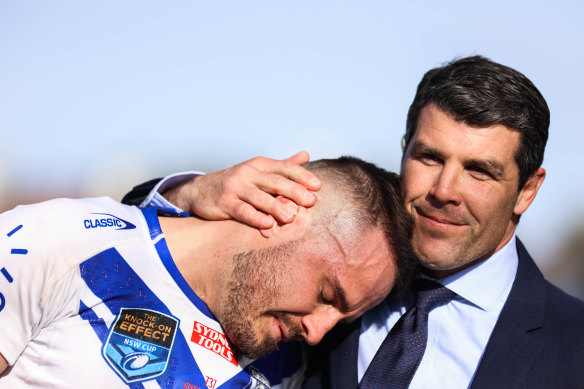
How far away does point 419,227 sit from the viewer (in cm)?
310

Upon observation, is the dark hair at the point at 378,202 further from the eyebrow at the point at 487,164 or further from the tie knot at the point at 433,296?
the eyebrow at the point at 487,164

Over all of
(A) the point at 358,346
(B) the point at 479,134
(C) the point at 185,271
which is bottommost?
(A) the point at 358,346

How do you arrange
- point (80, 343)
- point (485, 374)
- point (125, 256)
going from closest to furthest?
point (80, 343)
point (125, 256)
point (485, 374)

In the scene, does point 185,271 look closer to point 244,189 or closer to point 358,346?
point 244,189

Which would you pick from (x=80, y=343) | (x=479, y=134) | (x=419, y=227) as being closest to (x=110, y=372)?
(x=80, y=343)

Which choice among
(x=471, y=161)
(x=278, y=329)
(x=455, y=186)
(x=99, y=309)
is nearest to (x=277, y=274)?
(x=278, y=329)

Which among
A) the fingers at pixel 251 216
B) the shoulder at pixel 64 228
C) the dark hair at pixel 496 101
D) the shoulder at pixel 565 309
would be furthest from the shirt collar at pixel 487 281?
the shoulder at pixel 64 228

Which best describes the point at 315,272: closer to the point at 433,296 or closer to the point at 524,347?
the point at 433,296

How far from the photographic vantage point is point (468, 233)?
3051 mm

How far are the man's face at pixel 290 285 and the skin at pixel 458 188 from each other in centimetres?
47

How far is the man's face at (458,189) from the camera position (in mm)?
2973

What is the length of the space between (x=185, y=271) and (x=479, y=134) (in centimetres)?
165

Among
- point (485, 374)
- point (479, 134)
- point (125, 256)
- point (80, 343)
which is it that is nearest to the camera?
point (80, 343)

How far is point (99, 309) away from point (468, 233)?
6.19 feet
